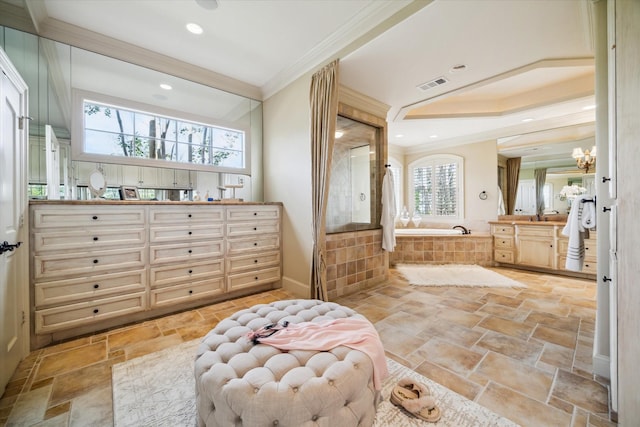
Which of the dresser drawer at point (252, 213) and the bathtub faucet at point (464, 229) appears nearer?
the dresser drawer at point (252, 213)

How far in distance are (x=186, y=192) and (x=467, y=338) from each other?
3.50 meters

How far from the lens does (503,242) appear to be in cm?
474

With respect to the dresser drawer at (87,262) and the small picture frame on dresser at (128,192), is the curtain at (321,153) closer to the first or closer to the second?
the dresser drawer at (87,262)

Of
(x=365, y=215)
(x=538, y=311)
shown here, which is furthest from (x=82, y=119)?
(x=538, y=311)

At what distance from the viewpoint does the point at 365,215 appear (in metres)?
3.77

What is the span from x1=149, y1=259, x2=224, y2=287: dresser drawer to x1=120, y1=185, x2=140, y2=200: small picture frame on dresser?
2.84 ft

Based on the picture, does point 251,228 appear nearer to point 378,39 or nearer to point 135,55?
point 135,55

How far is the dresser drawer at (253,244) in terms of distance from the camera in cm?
305

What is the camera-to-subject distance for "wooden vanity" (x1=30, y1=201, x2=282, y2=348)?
80.4 inches

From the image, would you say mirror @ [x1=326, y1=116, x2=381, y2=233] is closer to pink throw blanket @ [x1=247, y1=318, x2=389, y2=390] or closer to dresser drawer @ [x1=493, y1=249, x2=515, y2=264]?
pink throw blanket @ [x1=247, y1=318, x2=389, y2=390]

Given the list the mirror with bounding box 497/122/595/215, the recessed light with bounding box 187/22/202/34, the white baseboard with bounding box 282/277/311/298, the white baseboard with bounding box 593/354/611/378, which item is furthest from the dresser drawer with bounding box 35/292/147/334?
the mirror with bounding box 497/122/595/215

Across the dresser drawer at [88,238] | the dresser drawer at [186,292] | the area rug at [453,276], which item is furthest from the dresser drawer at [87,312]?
the area rug at [453,276]

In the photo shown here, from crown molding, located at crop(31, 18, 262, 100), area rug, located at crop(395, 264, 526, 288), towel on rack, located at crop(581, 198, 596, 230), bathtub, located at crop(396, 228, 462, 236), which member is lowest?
area rug, located at crop(395, 264, 526, 288)

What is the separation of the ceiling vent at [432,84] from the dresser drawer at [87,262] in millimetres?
3844
